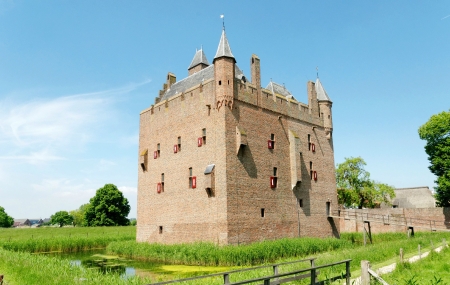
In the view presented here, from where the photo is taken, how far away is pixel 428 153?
28656 millimetres

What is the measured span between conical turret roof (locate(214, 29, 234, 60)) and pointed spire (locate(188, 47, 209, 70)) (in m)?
6.30

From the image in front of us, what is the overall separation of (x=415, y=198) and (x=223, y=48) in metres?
34.6

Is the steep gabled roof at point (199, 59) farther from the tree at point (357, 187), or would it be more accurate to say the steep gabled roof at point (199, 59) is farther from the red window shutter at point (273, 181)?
the tree at point (357, 187)

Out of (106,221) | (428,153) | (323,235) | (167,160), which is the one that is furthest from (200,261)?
(106,221)

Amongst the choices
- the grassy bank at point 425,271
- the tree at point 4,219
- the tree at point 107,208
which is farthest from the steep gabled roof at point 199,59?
the tree at point 4,219

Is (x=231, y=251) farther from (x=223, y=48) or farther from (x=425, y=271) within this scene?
(x=223, y=48)

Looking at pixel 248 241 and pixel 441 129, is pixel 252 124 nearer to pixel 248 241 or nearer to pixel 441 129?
pixel 248 241

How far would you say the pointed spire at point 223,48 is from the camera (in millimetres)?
19392

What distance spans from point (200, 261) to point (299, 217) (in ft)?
25.7

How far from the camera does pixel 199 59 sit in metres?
26.6

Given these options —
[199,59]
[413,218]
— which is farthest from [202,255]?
[413,218]

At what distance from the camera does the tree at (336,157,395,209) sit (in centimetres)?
3622

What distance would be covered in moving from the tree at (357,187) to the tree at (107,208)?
3083cm

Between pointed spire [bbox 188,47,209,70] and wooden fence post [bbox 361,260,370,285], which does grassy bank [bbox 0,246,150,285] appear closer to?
wooden fence post [bbox 361,260,370,285]
